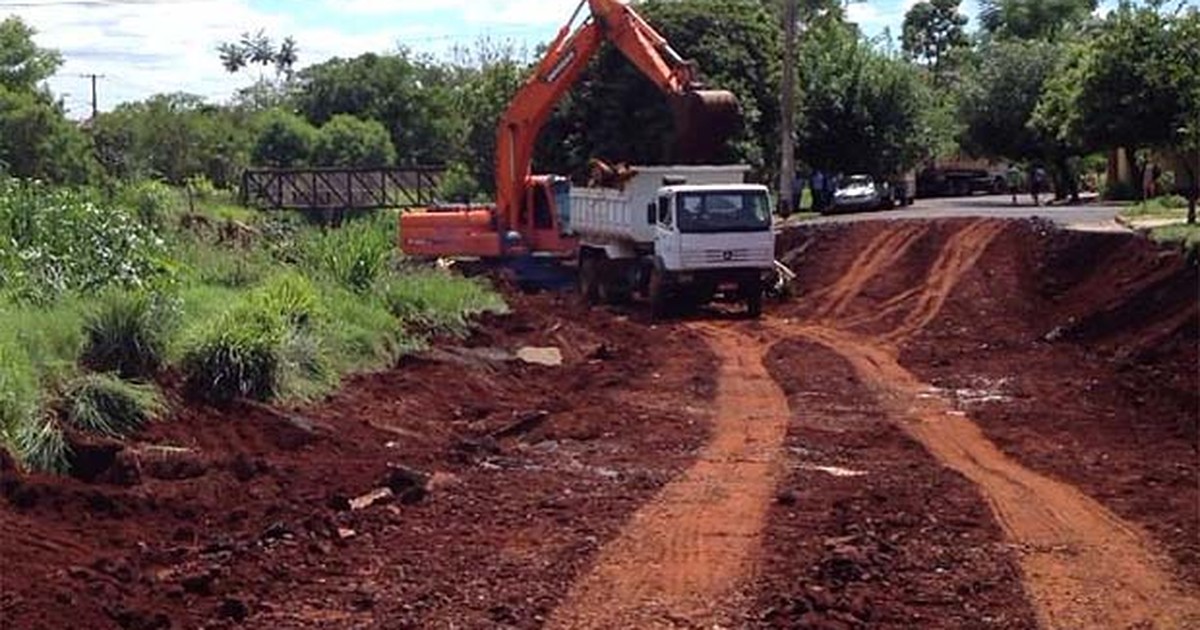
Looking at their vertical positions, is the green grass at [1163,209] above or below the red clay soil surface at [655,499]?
above

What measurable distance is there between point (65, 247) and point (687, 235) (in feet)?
45.7

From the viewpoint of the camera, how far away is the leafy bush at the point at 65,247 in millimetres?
18859

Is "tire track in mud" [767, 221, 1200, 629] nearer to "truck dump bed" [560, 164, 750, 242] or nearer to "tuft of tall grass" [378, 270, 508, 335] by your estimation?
"tuft of tall grass" [378, 270, 508, 335]

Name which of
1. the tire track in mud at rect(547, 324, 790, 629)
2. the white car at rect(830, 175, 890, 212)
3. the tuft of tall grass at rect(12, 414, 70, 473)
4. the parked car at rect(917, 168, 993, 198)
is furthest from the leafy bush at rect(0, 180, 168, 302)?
the parked car at rect(917, 168, 993, 198)

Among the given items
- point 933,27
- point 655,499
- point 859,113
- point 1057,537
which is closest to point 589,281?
point 655,499

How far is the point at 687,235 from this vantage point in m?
32.0

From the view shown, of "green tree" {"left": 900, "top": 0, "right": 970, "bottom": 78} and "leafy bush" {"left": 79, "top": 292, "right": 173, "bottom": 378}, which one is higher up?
"green tree" {"left": 900, "top": 0, "right": 970, "bottom": 78}

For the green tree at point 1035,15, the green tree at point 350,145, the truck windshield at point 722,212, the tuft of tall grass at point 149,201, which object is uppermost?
the green tree at point 1035,15

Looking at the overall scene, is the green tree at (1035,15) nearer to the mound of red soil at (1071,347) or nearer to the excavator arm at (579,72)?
the mound of red soil at (1071,347)

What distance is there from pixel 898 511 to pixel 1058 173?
→ 58526 mm

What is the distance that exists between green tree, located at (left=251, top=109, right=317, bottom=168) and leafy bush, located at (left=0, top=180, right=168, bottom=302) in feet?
228

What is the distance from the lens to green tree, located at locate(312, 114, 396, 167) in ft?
302

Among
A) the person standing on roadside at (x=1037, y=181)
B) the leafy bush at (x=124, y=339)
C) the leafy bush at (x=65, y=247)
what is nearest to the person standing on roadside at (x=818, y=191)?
the person standing on roadside at (x=1037, y=181)

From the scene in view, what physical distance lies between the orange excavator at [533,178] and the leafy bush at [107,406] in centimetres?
2088
